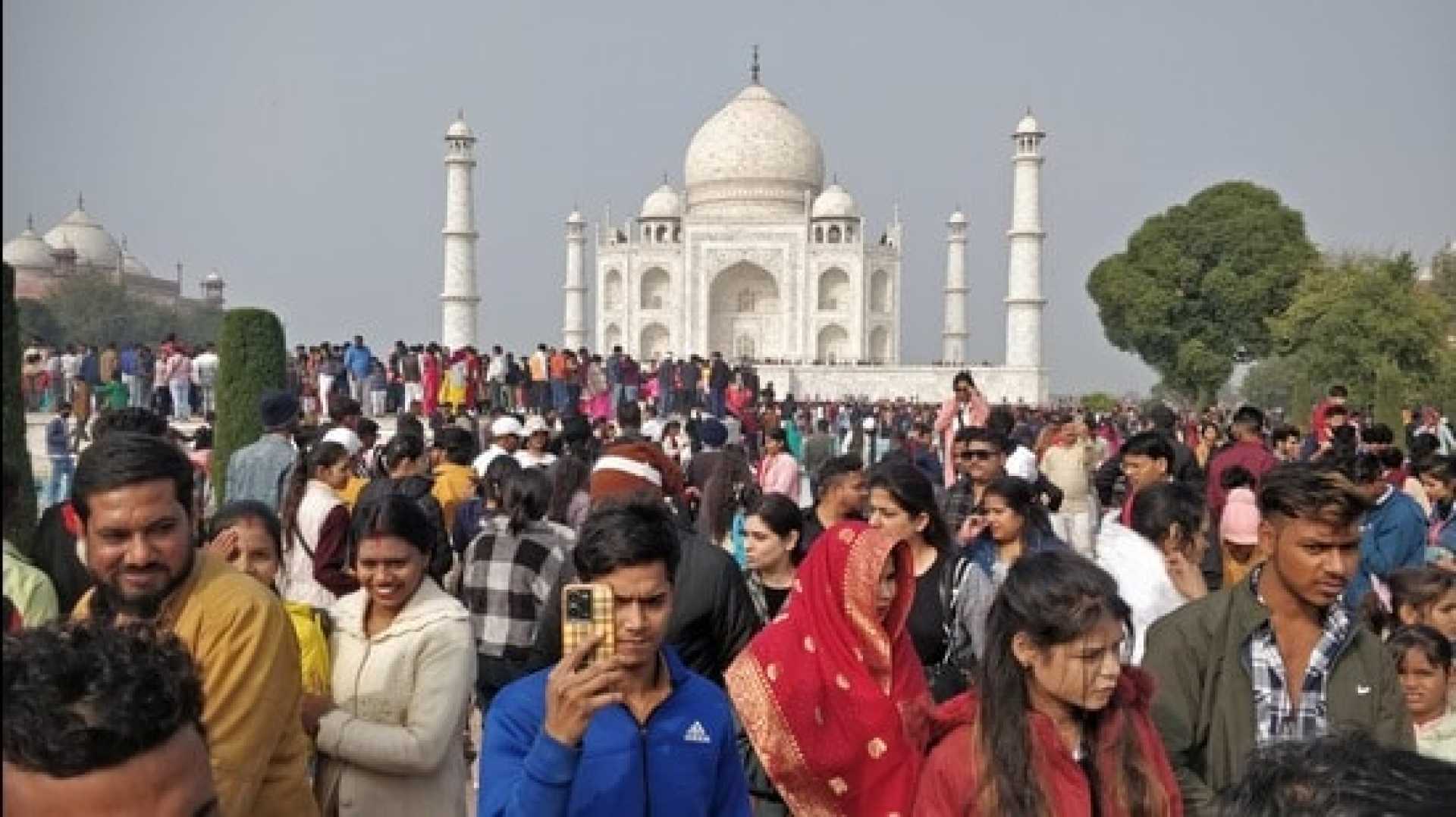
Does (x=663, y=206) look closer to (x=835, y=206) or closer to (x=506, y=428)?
(x=835, y=206)

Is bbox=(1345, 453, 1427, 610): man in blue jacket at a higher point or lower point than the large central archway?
lower

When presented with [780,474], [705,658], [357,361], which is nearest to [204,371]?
[357,361]

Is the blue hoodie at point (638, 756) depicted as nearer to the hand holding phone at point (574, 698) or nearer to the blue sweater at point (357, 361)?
the hand holding phone at point (574, 698)

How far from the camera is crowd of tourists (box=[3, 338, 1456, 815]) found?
121cm

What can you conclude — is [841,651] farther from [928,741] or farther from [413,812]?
[413,812]

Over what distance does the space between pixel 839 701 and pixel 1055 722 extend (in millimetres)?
772

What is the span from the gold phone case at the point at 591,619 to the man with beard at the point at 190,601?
44 cm

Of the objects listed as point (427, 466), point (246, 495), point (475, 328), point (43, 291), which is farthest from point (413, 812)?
point (475, 328)

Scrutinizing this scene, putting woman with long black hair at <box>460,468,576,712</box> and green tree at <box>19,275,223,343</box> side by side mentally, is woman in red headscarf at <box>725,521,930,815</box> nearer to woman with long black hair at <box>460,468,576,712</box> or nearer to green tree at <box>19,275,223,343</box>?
woman with long black hair at <box>460,468,576,712</box>

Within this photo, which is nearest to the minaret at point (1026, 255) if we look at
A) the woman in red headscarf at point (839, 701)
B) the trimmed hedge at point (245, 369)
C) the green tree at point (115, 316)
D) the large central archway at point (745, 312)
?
the large central archway at point (745, 312)

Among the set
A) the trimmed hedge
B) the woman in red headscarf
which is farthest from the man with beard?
the trimmed hedge

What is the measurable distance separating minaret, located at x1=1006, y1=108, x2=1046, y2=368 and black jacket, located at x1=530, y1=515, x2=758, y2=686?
1387 inches

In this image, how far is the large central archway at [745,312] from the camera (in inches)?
1726

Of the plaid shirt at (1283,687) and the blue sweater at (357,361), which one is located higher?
the blue sweater at (357,361)
